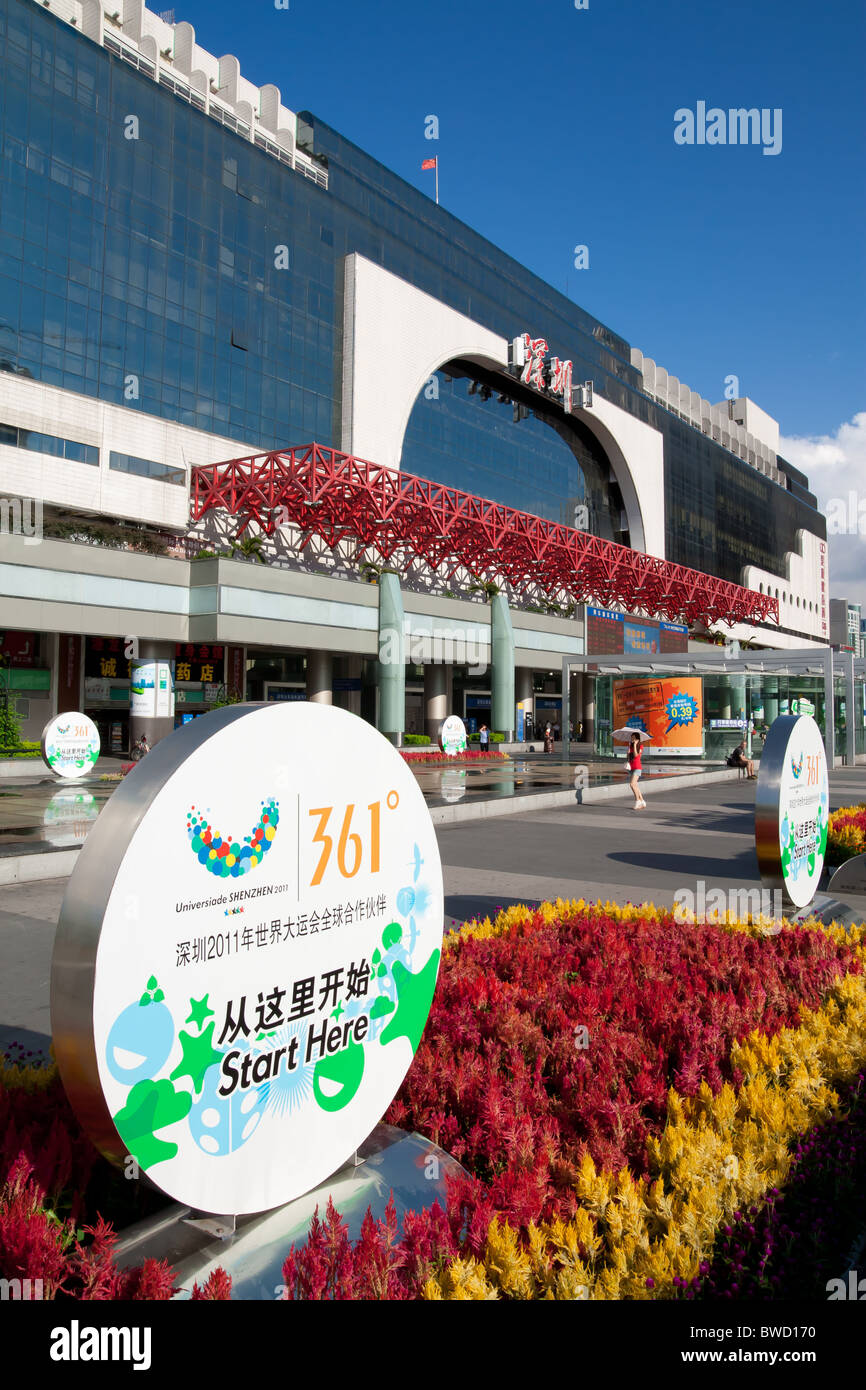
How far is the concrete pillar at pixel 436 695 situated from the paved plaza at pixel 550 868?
29679 mm

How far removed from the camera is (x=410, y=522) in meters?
42.1

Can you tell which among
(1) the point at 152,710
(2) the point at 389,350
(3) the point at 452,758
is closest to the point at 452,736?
(3) the point at 452,758

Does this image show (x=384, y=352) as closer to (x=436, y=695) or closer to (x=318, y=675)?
(x=318, y=675)

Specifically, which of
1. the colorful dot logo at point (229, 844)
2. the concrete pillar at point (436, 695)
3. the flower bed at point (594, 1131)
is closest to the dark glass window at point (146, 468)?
the concrete pillar at point (436, 695)

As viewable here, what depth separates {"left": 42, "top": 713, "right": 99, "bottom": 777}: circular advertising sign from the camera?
23.7 metres

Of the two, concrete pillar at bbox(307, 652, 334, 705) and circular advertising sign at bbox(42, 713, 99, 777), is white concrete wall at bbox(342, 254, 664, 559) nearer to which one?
concrete pillar at bbox(307, 652, 334, 705)

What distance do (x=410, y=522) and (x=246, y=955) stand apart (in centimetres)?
4013

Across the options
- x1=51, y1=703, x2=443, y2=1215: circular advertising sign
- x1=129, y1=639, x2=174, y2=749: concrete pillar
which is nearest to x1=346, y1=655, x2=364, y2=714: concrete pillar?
Result: x1=129, y1=639, x2=174, y2=749: concrete pillar

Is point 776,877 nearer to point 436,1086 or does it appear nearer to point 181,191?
point 436,1086

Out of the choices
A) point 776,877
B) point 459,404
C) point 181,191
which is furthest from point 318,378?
point 776,877

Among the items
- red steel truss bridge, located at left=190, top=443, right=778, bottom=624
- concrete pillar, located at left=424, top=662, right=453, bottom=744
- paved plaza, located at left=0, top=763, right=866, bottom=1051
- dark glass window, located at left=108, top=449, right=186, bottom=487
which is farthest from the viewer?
concrete pillar, located at left=424, top=662, right=453, bottom=744

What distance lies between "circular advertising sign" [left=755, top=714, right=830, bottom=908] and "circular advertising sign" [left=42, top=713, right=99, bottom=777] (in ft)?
65.4

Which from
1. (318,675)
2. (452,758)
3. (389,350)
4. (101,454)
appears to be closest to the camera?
(101,454)
